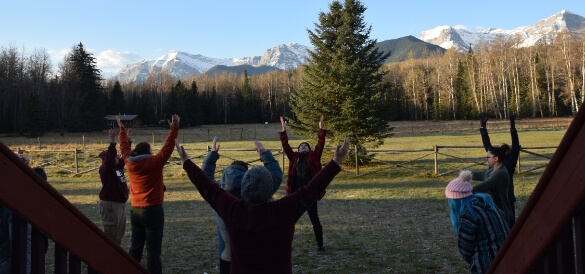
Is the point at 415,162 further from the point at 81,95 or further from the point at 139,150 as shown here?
the point at 81,95

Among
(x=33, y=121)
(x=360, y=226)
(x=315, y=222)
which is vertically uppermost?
(x=33, y=121)

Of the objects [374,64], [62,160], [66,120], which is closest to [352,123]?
[374,64]

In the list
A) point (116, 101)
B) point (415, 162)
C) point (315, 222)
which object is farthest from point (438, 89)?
point (315, 222)

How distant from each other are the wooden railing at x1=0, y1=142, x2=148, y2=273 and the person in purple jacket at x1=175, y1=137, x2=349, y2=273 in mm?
752

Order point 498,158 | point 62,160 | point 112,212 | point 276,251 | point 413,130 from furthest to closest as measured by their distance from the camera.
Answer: point 413,130
point 62,160
point 112,212
point 498,158
point 276,251

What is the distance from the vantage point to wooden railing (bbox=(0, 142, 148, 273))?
5.80 feet

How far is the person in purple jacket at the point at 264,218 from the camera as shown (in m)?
2.55

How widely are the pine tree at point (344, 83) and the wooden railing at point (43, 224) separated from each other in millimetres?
16719

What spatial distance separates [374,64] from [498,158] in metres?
15.7

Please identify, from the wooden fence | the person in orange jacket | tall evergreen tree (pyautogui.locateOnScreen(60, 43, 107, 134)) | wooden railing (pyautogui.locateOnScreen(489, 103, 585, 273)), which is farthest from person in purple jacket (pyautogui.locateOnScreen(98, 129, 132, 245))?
tall evergreen tree (pyautogui.locateOnScreen(60, 43, 107, 134))

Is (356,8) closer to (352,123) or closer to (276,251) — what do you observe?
(352,123)

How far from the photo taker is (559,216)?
5.30 ft

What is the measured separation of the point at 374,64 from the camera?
19906 millimetres

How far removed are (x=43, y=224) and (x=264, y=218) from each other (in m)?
1.17
